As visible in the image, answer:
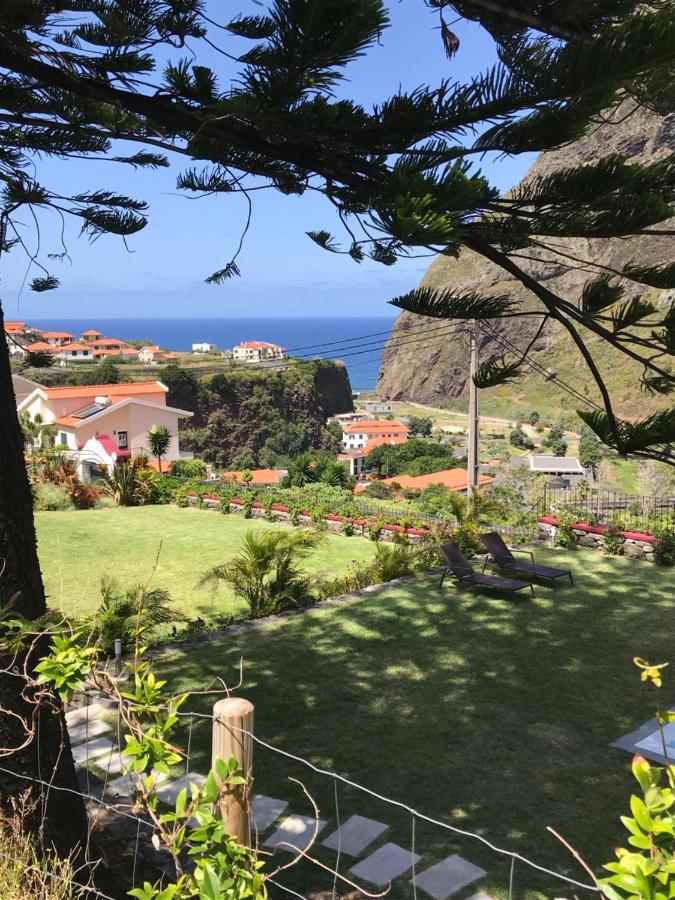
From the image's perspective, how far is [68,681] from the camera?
210 centimetres

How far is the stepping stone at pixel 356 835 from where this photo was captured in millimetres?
3510

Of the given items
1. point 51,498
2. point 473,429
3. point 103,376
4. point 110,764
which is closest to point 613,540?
point 473,429

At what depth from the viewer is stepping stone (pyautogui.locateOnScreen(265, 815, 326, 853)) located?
3.54 meters

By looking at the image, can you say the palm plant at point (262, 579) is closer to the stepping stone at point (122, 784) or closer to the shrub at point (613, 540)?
the stepping stone at point (122, 784)

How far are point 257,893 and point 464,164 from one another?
6.02 feet

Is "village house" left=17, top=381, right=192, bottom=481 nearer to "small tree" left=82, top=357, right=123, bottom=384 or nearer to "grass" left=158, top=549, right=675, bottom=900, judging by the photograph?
"grass" left=158, top=549, right=675, bottom=900

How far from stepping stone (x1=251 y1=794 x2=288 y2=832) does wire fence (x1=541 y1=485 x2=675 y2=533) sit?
7.46 metres

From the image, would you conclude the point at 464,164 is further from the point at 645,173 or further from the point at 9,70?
the point at 9,70

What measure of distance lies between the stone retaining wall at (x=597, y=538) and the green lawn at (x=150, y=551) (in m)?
2.62

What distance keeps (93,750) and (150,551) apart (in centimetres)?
665

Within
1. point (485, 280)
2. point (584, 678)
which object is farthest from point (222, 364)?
point (584, 678)

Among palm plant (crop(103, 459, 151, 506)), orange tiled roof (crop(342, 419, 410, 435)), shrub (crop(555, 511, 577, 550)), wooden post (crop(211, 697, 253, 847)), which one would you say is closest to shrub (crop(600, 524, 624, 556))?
shrub (crop(555, 511, 577, 550))

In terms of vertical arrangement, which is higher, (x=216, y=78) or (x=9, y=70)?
(x=9, y=70)

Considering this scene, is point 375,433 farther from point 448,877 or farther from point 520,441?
point 448,877
